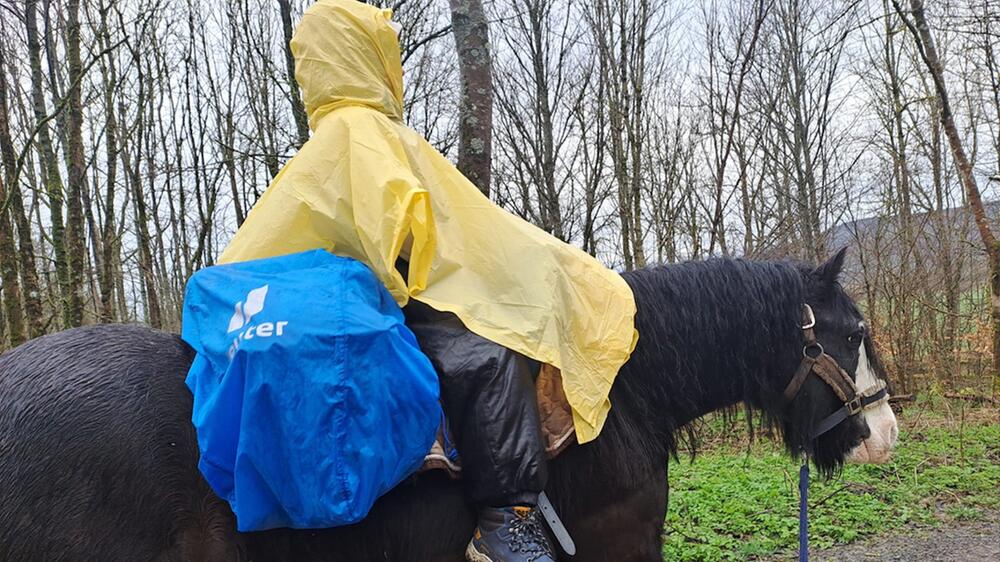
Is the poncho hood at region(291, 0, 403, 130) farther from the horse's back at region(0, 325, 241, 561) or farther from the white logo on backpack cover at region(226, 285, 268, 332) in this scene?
the horse's back at region(0, 325, 241, 561)

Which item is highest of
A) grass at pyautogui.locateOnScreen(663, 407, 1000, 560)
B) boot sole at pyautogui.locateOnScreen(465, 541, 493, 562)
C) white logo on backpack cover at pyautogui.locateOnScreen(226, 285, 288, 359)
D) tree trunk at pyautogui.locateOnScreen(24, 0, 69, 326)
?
tree trunk at pyautogui.locateOnScreen(24, 0, 69, 326)

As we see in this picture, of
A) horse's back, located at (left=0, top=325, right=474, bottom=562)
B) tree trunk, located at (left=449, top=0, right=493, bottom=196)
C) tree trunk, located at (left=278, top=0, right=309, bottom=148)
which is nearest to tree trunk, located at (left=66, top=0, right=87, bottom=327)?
tree trunk, located at (left=278, top=0, right=309, bottom=148)

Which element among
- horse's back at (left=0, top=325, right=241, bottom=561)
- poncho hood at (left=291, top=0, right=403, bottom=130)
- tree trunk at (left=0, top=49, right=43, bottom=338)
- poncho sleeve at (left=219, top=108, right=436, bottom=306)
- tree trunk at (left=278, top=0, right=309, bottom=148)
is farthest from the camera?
tree trunk at (left=278, top=0, right=309, bottom=148)

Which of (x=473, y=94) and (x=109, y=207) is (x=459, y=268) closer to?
(x=473, y=94)

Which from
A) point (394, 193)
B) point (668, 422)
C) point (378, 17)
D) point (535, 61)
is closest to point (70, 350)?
point (394, 193)

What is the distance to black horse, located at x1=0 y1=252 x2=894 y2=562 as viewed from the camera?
66.0 inches

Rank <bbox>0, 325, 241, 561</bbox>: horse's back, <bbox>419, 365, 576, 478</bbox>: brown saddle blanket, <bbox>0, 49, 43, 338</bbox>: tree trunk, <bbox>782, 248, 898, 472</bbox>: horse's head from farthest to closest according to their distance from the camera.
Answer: <bbox>0, 49, 43, 338</bbox>: tree trunk < <bbox>782, 248, 898, 472</bbox>: horse's head < <bbox>419, 365, 576, 478</bbox>: brown saddle blanket < <bbox>0, 325, 241, 561</bbox>: horse's back

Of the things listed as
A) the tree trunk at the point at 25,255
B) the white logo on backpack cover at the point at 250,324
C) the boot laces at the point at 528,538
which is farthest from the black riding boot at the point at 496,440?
the tree trunk at the point at 25,255

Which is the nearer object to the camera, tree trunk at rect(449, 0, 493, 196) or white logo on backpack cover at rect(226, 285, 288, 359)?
white logo on backpack cover at rect(226, 285, 288, 359)

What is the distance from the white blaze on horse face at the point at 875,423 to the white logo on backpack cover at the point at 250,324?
7.08 feet

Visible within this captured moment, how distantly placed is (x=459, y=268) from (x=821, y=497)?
5107mm

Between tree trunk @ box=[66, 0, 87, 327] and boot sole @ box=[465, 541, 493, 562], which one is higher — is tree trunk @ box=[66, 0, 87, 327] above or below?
above

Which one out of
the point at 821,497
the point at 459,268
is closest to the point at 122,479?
the point at 459,268

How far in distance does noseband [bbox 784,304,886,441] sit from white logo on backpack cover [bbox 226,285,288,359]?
6.30 feet
